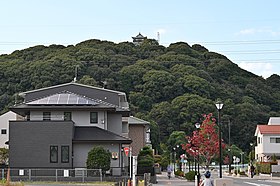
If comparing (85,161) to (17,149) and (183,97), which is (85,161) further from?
(183,97)

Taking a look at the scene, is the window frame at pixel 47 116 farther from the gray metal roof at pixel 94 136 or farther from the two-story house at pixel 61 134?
the gray metal roof at pixel 94 136

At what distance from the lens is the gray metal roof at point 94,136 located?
44.0m

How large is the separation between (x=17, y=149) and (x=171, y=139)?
182 feet

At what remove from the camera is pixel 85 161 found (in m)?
44.2

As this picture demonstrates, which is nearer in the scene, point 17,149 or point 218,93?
point 17,149

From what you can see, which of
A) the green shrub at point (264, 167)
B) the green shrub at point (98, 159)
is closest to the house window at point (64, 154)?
the green shrub at point (98, 159)

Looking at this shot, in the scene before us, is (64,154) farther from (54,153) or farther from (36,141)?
(36,141)

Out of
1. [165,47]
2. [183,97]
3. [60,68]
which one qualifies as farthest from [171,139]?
[165,47]

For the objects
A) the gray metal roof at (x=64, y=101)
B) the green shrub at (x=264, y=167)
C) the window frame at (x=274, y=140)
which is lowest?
the green shrub at (x=264, y=167)

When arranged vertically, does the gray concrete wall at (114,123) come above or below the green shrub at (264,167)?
above

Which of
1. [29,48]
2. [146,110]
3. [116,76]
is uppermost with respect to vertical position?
[29,48]

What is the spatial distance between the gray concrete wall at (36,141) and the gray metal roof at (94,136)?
3.75 ft

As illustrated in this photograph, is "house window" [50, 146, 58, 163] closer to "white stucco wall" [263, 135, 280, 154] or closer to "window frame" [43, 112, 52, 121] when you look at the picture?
"window frame" [43, 112, 52, 121]

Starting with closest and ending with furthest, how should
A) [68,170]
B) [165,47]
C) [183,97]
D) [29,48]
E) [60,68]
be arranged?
[68,170] → [183,97] → [60,68] → [29,48] → [165,47]
